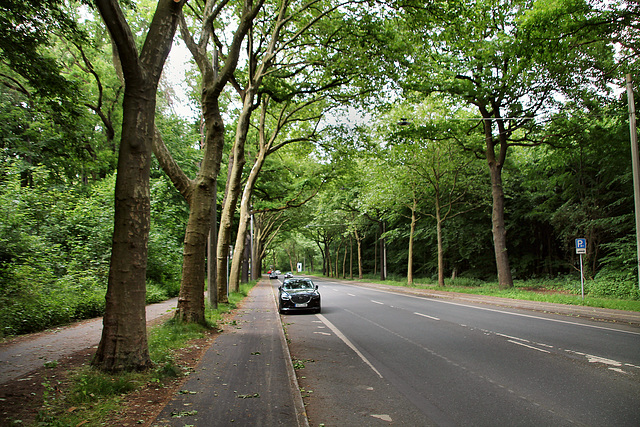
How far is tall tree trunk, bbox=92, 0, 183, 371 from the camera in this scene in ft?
18.6

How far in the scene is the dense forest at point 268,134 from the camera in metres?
7.86

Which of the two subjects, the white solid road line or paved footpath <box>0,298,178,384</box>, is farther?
the white solid road line

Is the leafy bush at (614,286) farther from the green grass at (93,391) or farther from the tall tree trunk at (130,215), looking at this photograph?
the tall tree trunk at (130,215)

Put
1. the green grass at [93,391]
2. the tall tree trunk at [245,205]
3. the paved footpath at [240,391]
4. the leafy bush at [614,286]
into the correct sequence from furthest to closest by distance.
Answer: the tall tree trunk at [245,205], the leafy bush at [614,286], the paved footpath at [240,391], the green grass at [93,391]

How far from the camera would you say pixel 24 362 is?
6391mm

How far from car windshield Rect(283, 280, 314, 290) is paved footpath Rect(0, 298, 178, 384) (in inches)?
309

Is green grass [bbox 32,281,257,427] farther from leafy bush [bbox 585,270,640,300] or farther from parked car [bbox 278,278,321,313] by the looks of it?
leafy bush [bbox 585,270,640,300]

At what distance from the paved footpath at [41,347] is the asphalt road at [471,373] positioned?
13.0 feet

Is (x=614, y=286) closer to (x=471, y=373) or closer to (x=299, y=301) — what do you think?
(x=299, y=301)

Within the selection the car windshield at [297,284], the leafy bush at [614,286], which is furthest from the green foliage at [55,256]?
the leafy bush at [614,286]

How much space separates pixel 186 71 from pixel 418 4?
12192 millimetres

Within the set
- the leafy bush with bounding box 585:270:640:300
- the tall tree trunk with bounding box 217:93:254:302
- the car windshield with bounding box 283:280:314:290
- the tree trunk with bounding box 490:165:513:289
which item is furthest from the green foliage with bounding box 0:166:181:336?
the leafy bush with bounding box 585:270:640:300

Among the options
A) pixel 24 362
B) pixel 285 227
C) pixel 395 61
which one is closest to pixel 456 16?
pixel 395 61

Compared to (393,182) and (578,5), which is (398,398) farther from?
(393,182)
